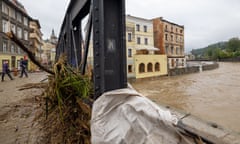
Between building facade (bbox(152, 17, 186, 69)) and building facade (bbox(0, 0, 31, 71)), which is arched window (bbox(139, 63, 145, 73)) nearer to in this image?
building facade (bbox(152, 17, 186, 69))

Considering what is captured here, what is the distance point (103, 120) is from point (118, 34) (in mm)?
720

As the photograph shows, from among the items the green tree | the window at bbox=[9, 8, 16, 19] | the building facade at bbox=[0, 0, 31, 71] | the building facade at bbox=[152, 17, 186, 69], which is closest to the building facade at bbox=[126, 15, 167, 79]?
the building facade at bbox=[152, 17, 186, 69]

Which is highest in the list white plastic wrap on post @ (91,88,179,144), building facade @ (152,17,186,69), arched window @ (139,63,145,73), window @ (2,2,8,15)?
A: window @ (2,2,8,15)

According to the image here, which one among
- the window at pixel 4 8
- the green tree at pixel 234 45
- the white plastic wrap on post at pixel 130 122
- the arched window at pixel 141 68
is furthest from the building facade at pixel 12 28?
the green tree at pixel 234 45

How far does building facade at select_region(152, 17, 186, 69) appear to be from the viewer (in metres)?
33.7

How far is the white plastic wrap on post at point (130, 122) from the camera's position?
3.52ft

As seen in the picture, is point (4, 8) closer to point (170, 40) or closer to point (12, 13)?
point (12, 13)

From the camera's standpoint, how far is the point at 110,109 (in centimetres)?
122

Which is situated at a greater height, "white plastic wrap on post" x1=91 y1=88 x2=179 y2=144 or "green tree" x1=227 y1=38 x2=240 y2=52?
"green tree" x1=227 y1=38 x2=240 y2=52

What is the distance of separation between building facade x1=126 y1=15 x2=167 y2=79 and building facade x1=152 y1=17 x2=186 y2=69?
3988mm

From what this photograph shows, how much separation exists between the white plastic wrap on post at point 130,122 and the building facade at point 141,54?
20927 mm

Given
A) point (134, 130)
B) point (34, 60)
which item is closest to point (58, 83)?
point (34, 60)

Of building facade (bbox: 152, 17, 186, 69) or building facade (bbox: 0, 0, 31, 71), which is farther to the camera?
building facade (bbox: 152, 17, 186, 69)

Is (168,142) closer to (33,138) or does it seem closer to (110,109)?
(110,109)
